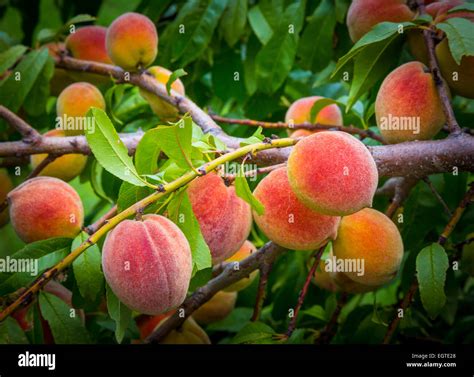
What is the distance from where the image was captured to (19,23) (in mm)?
2318

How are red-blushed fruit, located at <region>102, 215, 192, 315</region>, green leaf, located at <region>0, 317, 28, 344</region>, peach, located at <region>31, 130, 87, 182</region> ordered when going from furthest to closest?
peach, located at <region>31, 130, 87, 182</region>
green leaf, located at <region>0, 317, 28, 344</region>
red-blushed fruit, located at <region>102, 215, 192, 315</region>

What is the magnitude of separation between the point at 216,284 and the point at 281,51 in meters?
0.64

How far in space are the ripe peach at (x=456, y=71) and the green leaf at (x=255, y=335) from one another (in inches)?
22.6

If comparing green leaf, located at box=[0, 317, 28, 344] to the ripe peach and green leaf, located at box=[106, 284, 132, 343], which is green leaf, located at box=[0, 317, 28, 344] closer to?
green leaf, located at box=[106, 284, 132, 343]

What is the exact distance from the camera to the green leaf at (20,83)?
155 centimetres

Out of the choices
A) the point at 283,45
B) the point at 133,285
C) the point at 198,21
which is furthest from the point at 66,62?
the point at 133,285

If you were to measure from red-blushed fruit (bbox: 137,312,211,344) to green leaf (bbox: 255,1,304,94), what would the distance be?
612mm

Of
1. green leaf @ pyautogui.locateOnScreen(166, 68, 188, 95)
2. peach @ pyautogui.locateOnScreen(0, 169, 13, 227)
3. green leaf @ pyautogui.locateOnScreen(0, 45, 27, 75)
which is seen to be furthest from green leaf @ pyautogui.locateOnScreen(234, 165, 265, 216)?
green leaf @ pyautogui.locateOnScreen(0, 45, 27, 75)

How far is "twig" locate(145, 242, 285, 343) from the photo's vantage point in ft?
4.31

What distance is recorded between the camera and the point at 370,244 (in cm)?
116

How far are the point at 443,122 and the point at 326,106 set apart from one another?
1.27ft

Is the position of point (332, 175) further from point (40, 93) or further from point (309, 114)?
point (40, 93)

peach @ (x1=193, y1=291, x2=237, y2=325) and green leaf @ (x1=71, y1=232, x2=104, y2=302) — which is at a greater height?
green leaf @ (x1=71, y1=232, x2=104, y2=302)

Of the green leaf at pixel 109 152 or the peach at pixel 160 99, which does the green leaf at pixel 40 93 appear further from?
the green leaf at pixel 109 152
